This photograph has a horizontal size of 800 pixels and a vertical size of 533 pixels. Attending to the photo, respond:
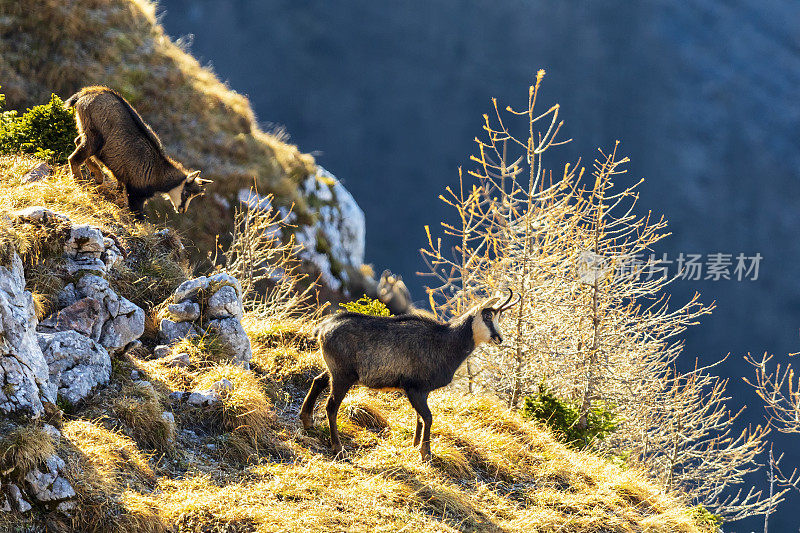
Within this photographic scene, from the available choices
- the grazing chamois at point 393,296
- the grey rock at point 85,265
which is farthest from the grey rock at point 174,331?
the grazing chamois at point 393,296

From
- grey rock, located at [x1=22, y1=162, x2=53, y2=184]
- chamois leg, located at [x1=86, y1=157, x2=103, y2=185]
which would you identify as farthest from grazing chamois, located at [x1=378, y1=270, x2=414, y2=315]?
grey rock, located at [x1=22, y1=162, x2=53, y2=184]

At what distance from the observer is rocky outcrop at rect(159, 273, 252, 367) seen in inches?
338

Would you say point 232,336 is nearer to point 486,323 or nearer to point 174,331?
point 174,331

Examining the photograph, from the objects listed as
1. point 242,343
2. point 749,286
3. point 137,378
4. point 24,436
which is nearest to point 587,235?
point 242,343

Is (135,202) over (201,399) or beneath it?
over

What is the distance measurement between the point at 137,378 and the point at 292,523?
2693 mm

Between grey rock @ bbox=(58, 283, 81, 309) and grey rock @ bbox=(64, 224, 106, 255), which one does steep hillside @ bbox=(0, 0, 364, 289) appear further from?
grey rock @ bbox=(58, 283, 81, 309)

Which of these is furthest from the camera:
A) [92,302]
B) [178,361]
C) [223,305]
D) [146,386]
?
[223,305]

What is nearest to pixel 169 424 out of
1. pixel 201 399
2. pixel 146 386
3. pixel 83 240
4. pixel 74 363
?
pixel 146 386

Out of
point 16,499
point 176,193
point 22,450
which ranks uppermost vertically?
point 176,193

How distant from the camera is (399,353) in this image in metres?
7.36

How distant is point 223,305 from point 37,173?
3.96 metres

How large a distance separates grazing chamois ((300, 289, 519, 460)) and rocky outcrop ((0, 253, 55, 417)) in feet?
8.96

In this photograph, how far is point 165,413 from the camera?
681 centimetres
